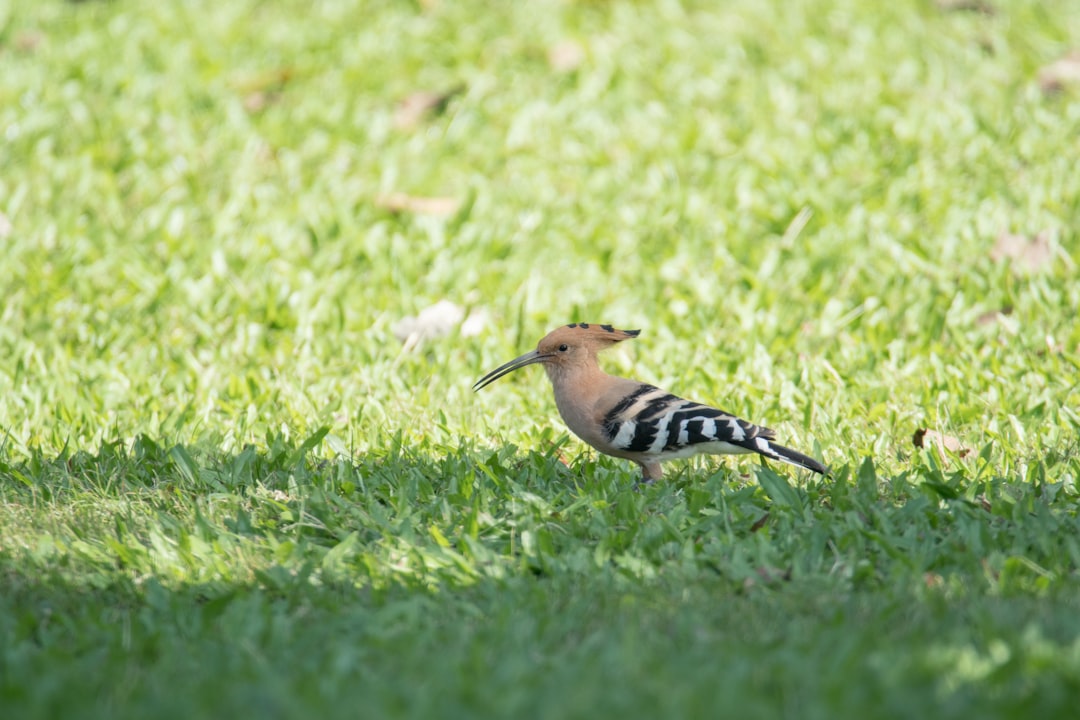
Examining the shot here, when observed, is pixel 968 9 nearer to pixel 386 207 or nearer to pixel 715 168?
pixel 715 168

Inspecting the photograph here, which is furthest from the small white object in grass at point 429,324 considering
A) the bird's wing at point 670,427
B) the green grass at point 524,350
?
the bird's wing at point 670,427

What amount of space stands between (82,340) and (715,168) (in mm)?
3969

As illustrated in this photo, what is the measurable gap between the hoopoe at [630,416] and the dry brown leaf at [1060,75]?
16.6 feet

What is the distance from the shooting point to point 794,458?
463 cm

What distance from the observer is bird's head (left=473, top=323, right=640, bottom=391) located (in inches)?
206

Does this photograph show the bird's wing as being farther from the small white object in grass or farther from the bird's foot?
the small white object in grass

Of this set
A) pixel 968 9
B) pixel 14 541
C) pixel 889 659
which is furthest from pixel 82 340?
pixel 968 9

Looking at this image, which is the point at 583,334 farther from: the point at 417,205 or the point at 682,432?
the point at 417,205

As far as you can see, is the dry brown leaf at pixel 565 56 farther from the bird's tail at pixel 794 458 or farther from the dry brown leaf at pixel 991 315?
the bird's tail at pixel 794 458

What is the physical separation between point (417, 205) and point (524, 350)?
1.65 m

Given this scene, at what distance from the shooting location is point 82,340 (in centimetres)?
658

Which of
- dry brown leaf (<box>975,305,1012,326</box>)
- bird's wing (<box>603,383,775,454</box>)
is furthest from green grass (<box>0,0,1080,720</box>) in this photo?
bird's wing (<box>603,383,775,454</box>)

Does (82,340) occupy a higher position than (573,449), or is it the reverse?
(82,340)

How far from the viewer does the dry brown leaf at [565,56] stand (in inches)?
360
